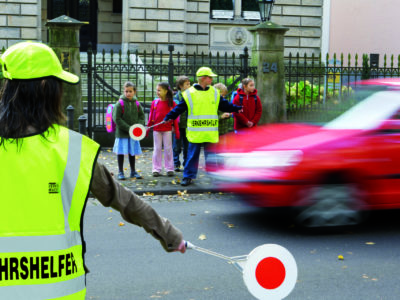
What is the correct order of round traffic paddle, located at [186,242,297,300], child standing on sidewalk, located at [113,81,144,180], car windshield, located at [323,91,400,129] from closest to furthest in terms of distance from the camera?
round traffic paddle, located at [186,242,297,300], car windshield, located at [323,91,400,129], child standing on sidewalk, located at [113,81,144,180]

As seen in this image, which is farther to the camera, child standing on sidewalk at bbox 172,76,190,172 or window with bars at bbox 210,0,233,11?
window with bars at bbox 210,0,233,11

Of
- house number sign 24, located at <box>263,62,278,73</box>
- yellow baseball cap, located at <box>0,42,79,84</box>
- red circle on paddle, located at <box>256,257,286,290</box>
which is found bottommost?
red circle on paddle, located at <box>256,257,286,290</box>

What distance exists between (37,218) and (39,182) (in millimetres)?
132

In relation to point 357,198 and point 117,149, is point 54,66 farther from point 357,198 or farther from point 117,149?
point 117,149

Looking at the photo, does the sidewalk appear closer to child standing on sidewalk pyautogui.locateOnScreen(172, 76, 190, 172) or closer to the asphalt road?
child standing on sidewalk pyautogui.locateOnScreen(172, 76, 190, 172)

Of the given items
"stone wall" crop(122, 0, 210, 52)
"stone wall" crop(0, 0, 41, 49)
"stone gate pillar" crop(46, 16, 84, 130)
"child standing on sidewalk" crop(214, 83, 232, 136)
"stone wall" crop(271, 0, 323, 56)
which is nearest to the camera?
"child standing on sidewalk" crop(214, 83, 232, 136)

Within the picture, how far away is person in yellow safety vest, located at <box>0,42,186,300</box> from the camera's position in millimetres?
2486

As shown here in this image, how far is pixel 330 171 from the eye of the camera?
7.02m

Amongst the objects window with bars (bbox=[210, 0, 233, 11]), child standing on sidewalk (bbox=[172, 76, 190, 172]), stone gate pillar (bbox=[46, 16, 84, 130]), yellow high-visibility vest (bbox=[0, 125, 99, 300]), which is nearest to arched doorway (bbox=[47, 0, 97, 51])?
window with bars (bbox=[210, 0, 233, 11])

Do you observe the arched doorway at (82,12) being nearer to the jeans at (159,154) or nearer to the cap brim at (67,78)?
the jeans at (159,154)

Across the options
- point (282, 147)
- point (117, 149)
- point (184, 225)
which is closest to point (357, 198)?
point (282, 147)

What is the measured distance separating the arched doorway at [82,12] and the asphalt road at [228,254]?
699 inches

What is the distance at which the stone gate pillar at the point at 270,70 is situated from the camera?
48.1 feet

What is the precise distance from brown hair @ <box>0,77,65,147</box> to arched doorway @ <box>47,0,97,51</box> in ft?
76.3
